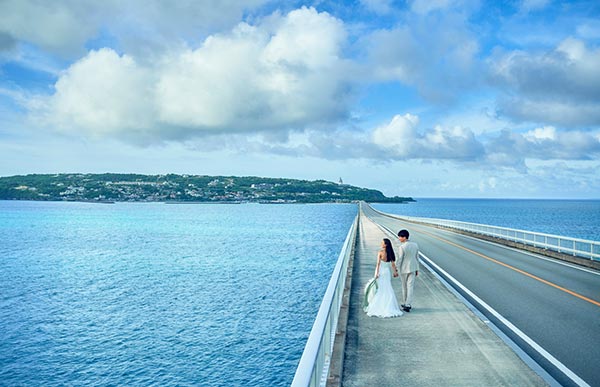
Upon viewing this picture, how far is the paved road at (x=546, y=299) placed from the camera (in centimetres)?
806

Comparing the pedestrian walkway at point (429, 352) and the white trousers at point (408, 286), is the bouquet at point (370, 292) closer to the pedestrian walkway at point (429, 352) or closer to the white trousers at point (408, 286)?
the pedestrian walkway at point (429, 352)

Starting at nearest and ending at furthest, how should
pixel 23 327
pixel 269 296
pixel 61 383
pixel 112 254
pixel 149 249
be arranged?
1. pixel 61 383
2. pixel 23 327
3. pixel 269 296
4. pixel 112 254
5. pixel 149 249

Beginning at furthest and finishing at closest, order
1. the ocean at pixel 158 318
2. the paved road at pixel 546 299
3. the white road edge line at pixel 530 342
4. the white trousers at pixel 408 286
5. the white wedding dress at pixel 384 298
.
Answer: the ocean at pixel 158 318, the white trousers at pixel 408 286, the white wedding dress at pixel 384 298, the paved road at pixel 546 299, the white road edge line at pixel 530 342

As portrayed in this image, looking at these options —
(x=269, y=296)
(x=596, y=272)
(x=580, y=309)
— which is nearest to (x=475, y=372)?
(x=580, y=309)

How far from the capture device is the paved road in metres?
8.06

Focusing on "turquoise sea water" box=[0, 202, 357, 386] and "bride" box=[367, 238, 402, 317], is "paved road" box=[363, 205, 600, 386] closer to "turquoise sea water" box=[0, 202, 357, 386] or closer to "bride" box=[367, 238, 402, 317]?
"bride" box=[367, 238, 402, 317]

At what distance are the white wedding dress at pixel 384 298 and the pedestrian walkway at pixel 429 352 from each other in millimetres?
229

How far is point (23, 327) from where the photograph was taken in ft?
76.9

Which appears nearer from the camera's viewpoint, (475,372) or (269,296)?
(475,372)

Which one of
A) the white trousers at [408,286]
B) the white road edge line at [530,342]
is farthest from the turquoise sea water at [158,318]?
the white road edge line at [530,342]

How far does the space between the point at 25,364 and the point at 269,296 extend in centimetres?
1403

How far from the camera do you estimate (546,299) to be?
42.1 feet

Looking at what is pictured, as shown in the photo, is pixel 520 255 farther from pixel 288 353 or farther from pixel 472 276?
pixel 288 353

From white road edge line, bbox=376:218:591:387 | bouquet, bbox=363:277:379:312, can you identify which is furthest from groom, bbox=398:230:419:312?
white road edge line, bbox=376:218:591:387
